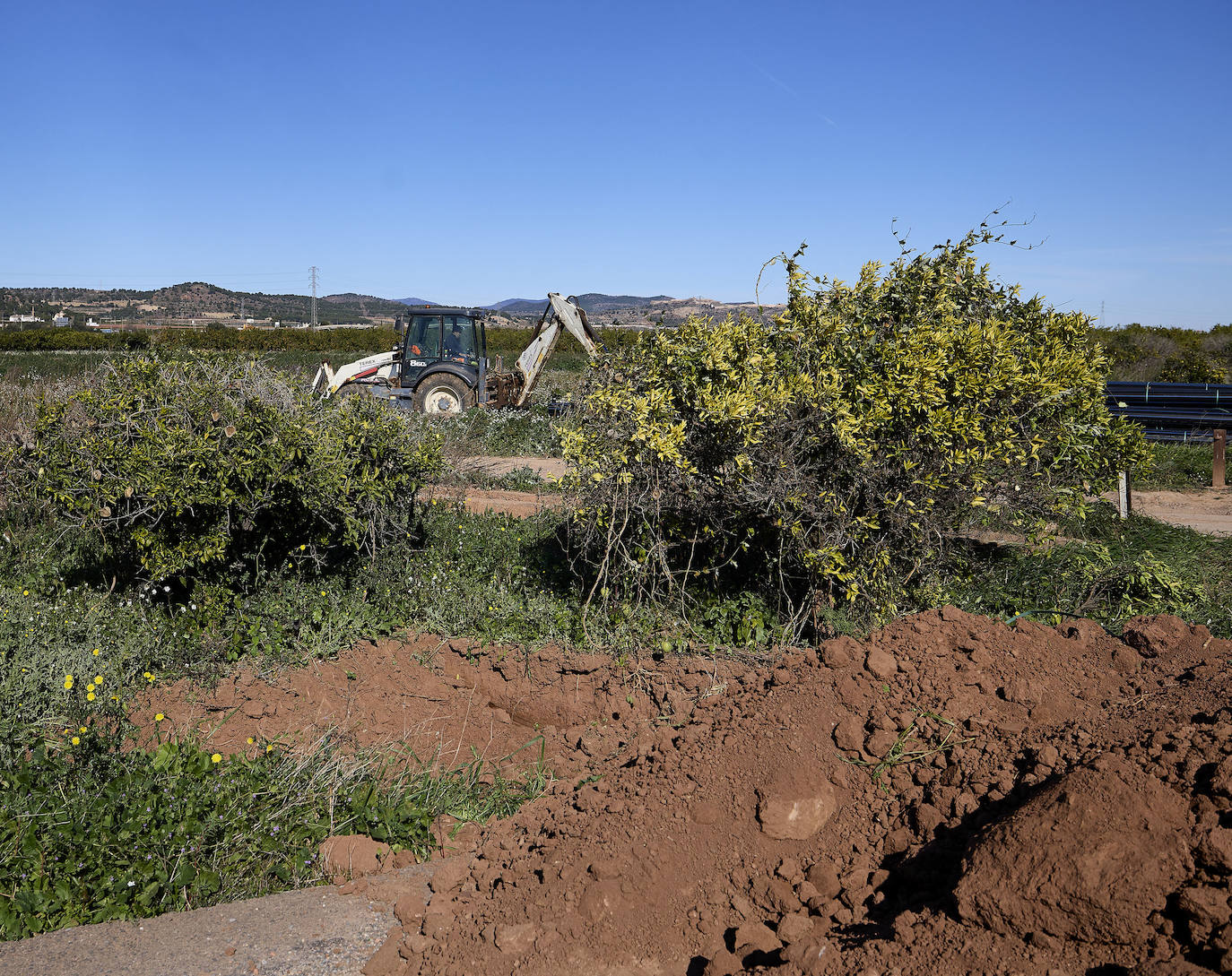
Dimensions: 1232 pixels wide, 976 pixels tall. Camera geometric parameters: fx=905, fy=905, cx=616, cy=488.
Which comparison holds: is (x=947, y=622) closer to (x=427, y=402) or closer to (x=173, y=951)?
(x=173, y=951)

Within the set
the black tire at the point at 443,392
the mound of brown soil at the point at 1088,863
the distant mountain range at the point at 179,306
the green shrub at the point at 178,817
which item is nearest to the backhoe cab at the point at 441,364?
the black tire at the point at 443,392

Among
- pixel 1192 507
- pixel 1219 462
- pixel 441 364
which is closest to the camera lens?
pixel 1192 507

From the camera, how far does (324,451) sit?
6238mm

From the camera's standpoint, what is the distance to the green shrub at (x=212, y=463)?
5930 mm

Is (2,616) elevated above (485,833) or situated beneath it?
elevated above

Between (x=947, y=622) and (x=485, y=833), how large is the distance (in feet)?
8.04

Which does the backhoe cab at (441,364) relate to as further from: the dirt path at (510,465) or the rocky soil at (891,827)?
the rocky soil at (891,827)

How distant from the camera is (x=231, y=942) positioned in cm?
343

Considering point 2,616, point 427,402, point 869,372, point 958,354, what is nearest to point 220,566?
point 2,616

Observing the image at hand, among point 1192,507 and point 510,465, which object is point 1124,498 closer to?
point 1192,507

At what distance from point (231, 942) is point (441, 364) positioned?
49.6 ft

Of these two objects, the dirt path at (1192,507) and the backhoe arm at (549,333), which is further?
the backhoe arm at (549,333)

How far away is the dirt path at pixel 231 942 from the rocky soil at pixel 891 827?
18cm

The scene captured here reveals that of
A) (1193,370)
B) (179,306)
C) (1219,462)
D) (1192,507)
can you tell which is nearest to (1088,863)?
(1192,507)
